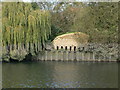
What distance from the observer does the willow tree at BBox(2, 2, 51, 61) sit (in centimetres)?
2144

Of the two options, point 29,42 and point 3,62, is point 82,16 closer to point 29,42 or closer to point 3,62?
point 29,42

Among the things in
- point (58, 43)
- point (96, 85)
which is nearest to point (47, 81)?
point (96, 85)

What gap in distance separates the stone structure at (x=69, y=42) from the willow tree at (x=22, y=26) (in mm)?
3509

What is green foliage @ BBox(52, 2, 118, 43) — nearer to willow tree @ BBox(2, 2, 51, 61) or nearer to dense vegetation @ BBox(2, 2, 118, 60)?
dense vegetation @ BBox(2, 2, 118, 60)

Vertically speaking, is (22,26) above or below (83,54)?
above

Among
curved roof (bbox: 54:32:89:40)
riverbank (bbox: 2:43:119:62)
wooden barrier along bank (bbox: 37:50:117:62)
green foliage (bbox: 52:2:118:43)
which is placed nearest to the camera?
green foliage (bbox: 52:2:118:43)

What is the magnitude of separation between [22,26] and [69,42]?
6.69 m

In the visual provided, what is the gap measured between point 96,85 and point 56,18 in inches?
794

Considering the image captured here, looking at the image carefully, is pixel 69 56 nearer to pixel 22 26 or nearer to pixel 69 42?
pixel 69 42

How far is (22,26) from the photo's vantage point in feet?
71.6

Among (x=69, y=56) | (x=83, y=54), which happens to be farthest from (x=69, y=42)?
(x=83, y=54)

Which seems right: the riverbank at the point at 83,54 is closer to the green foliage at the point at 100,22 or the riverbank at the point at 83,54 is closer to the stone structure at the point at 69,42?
the stone structure at the point at 69,42

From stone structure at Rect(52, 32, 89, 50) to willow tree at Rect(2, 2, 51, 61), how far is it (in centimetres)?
351

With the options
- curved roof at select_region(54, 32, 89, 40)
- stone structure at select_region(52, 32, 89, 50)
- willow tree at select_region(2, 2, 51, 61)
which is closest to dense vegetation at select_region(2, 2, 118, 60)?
willow tree at select_region(2, 2, 51, 61)
